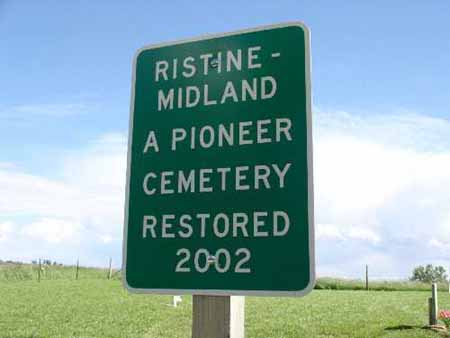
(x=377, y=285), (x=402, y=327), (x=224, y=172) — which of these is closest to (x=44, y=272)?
(x=377, y=285)

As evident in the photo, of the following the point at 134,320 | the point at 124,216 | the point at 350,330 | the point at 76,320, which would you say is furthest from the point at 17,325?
the point at 124,216

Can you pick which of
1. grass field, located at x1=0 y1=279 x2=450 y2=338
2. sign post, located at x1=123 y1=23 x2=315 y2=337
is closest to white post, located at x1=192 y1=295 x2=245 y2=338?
Answer: sign post, located at x1=123 y1=23 x2=315 y2=337

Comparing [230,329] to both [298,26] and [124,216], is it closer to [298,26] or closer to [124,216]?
[124,216]

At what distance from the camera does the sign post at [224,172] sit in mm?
2885

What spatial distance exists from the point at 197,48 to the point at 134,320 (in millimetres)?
15531

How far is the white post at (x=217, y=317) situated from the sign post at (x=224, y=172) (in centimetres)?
1

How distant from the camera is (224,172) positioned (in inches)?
120

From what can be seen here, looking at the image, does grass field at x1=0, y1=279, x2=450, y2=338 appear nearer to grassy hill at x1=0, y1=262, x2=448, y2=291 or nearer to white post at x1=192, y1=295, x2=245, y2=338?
white post at x1=192, y1=295, x2=245, y2=338

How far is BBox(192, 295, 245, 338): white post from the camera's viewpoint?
300 centimetres

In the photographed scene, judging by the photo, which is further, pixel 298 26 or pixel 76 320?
pixel 76 320

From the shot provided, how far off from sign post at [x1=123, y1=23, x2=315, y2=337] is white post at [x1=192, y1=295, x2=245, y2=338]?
12 mm

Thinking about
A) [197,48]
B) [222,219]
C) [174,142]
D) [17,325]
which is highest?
[197,48]

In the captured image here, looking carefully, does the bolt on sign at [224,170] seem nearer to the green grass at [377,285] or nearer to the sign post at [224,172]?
the sign post at [224,172]

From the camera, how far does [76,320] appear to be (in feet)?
58.6
